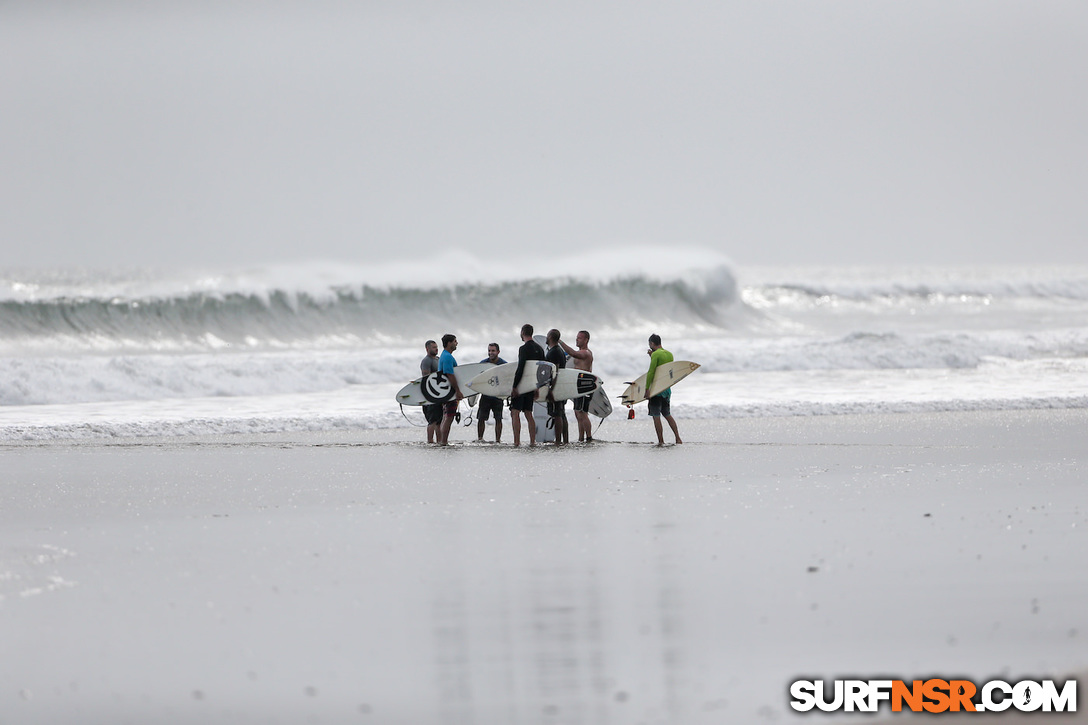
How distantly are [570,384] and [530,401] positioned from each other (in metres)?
0.63

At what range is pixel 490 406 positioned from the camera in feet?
47.3

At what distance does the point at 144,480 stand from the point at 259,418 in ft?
19.4

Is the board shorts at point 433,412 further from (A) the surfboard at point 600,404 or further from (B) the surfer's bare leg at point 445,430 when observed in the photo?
(A) the surfboard at point 600,404

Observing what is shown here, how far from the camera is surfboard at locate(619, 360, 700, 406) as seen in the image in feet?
45.2

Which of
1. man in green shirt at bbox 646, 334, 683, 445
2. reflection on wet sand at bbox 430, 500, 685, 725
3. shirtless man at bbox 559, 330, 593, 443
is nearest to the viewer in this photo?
reflection on wet sand at bbox 430, 500, 685, 725

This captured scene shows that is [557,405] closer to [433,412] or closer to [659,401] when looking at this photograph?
[659,401]

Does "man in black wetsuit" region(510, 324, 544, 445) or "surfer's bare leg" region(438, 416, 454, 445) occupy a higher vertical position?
"man in black wetsuit" region(510, 324, 544, 445)


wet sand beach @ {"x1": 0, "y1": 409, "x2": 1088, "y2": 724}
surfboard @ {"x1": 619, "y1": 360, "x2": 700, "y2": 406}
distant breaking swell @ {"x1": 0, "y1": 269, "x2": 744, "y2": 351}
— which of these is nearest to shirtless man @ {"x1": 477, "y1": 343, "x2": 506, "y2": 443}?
surfboard @ {"x1": 619, "y1": 360, "x2": 700, "y2": 406}

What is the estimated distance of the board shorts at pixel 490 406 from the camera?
14266mm

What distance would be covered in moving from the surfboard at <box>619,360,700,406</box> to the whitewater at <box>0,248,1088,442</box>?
175 centimetres

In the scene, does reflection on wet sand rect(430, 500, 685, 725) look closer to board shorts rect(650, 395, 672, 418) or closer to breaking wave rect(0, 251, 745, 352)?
board shorts rect(650, 395, 672, 418)

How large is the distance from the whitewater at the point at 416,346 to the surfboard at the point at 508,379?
1845 millimetres

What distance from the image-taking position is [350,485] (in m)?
10.1

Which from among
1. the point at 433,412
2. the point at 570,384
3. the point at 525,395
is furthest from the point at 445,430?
the point at 570,384
